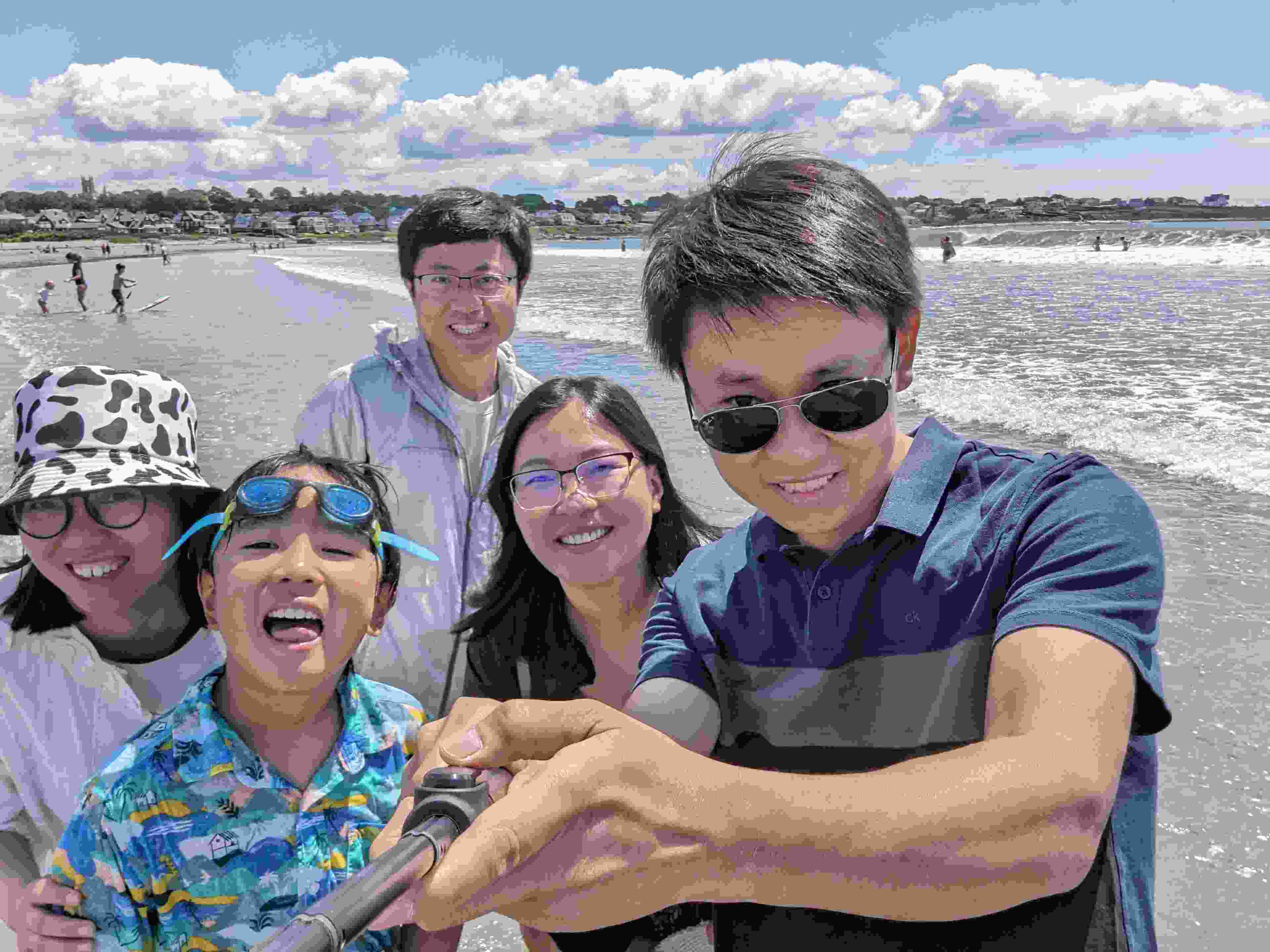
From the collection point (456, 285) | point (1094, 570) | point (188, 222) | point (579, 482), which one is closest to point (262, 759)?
point (579, 482)

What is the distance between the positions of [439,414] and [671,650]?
2.36 meters

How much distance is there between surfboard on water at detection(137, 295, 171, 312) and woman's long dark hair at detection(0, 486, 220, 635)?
29.1 meters

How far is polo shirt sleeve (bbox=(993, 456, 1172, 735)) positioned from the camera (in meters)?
1.19

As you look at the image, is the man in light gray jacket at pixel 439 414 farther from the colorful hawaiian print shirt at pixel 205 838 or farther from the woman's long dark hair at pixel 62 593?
the colorful hawaiian print shirt at pixel 205 838

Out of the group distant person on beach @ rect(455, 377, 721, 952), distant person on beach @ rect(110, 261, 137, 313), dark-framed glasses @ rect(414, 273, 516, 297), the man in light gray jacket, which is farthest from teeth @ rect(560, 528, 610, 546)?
distant person on beach @ rect(110, 261, 137, 313)

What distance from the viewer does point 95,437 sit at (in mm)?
2660

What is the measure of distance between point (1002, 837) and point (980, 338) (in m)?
19.0

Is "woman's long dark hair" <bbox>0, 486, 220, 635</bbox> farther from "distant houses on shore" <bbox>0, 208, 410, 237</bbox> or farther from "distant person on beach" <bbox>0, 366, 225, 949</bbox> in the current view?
"distant houses on shore" <bbox>0, 208, 410, 237</bbox>

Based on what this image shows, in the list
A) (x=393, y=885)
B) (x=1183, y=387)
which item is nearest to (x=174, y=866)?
(x=393, y=885)

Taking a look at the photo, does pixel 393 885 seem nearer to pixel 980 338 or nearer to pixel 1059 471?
pixel 1059 471

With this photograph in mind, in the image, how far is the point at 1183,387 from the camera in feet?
41.5

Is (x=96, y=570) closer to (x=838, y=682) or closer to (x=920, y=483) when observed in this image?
(x=838, y=682)

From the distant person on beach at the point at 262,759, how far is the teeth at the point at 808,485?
47.0 inches

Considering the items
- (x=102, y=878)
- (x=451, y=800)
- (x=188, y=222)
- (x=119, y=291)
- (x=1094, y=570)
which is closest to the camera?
(x=451, y=800)
